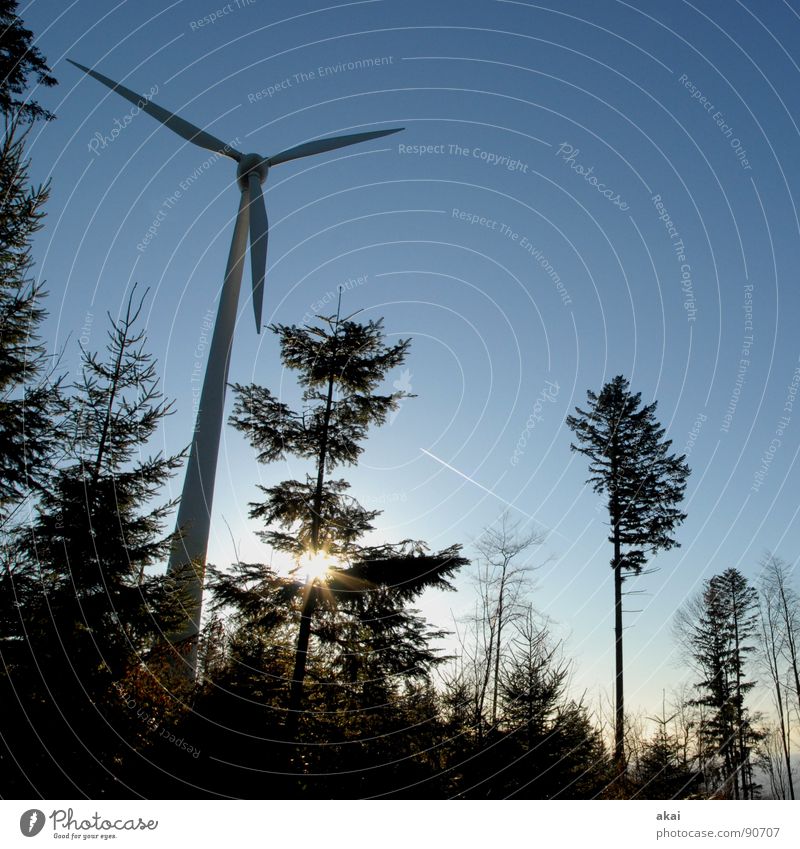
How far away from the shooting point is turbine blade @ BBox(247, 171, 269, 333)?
21.2 m

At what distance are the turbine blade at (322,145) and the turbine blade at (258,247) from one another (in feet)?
13.3

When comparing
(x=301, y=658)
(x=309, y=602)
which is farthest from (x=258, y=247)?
(x=301, y=658)

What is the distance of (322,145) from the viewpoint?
2773 centimetres

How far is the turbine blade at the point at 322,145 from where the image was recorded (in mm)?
27328

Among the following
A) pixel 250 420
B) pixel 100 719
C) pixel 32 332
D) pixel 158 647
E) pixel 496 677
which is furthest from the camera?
pixel 496 677

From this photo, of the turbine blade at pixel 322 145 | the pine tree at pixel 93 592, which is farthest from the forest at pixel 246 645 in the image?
the turbine blade at pixel 322 145

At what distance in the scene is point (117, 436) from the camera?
13.5 meters

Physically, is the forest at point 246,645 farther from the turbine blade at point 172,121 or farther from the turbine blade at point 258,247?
the turbine blade at point 172,121

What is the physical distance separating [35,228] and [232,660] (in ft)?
35.5
